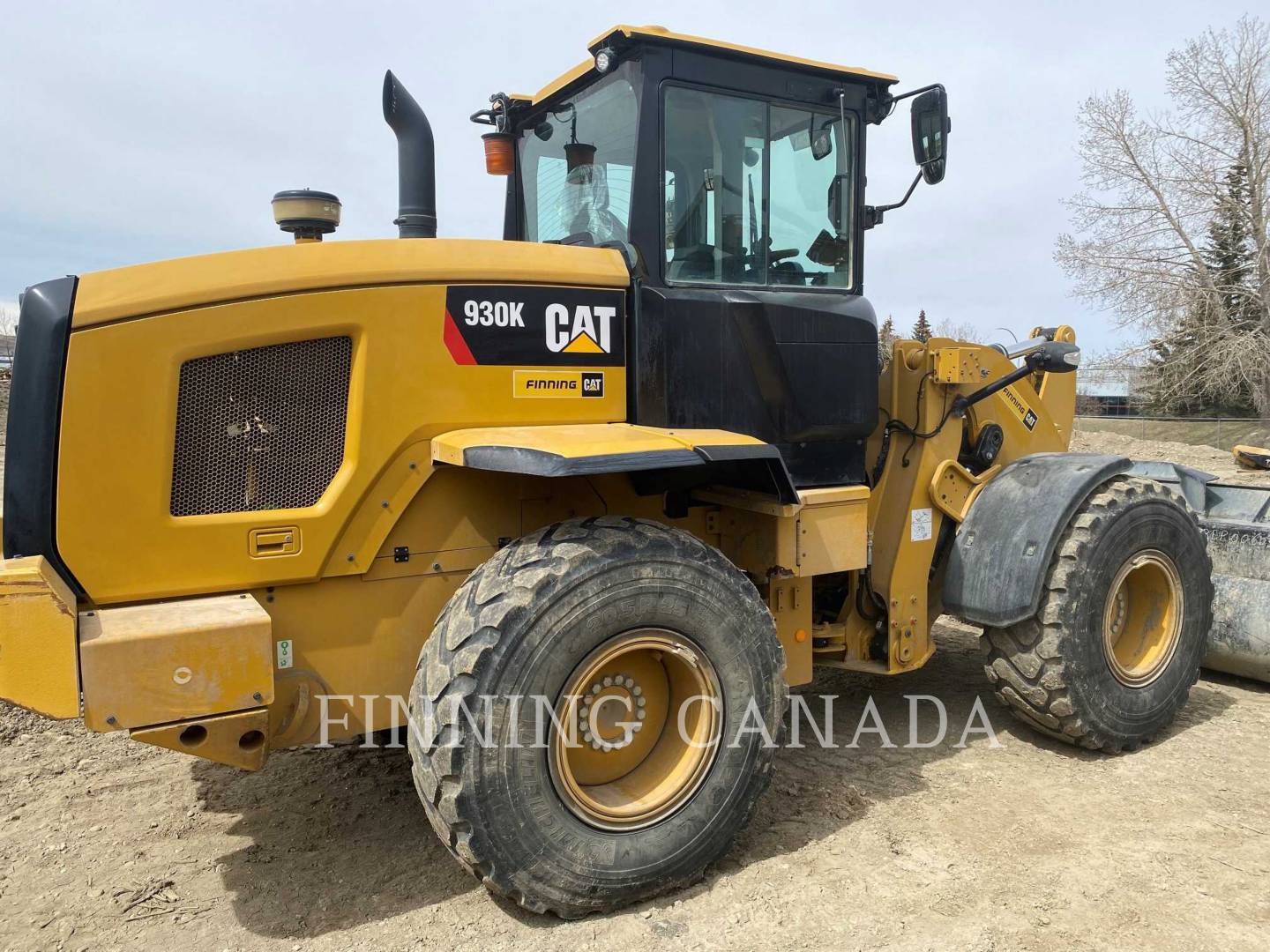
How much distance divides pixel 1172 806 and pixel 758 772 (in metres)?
1.79

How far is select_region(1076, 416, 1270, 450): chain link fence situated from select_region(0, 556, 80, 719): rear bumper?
24084 mm

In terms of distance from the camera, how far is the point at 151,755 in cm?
450

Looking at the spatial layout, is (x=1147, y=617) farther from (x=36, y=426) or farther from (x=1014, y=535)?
(x=36, y=426)

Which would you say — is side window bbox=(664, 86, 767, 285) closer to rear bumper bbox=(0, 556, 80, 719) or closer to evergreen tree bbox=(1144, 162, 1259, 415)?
rear bumper bbox=(0, 556, 80, 719)

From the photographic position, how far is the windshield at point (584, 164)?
12.7 feet

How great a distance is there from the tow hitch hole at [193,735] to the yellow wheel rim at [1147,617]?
12.4 ft

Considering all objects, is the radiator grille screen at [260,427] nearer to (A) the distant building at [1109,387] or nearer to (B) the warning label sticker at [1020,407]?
(B) the warning label sticker at [1020,407]

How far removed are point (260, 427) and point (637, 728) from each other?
5.19ft

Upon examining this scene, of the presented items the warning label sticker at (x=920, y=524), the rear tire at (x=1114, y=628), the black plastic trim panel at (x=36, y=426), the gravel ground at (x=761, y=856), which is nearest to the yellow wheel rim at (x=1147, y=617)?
the rear tire at (x=1114, y=628)

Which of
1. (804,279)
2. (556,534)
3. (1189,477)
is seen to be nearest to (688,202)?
(804,279)

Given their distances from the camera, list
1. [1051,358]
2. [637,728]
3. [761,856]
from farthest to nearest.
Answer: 1. [1051,358]
2. [761,856]
3. [637,728]

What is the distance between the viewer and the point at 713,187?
398 cm

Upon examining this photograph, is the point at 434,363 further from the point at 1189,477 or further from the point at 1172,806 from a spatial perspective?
the point at 1189,477

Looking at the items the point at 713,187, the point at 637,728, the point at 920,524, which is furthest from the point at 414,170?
the point at 920,524
